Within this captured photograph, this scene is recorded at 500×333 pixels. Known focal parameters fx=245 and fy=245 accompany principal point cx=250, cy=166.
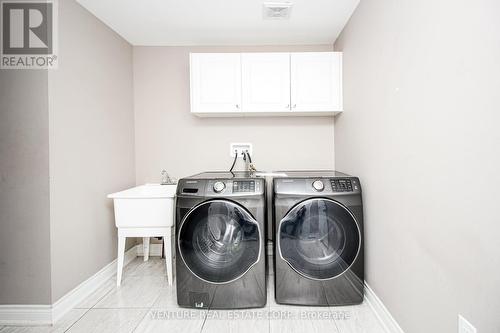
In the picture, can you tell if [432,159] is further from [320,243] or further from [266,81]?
[266,81]

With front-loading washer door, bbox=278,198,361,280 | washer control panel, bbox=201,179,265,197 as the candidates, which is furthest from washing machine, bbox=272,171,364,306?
washer control panel, bbox=201,179,265,197

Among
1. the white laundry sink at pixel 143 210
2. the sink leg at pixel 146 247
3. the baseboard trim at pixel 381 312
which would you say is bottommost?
the baseboard trim at pixel 381 312

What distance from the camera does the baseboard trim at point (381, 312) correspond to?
138 cm

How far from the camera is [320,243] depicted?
1.65m

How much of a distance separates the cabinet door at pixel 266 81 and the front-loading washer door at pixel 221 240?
1005 mm

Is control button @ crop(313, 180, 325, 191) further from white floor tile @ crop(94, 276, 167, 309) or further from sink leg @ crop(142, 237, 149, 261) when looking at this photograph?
sink leg @ crop(142, 237, 149, 261)

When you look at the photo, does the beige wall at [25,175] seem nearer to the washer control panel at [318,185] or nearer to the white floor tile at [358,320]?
the washer control panel at [318,185]

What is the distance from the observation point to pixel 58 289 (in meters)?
1.60

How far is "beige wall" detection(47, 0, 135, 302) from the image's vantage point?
1.60 m

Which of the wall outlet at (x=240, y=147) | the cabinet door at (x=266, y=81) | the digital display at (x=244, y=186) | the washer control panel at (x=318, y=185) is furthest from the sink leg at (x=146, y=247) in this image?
the washer control panel at (x=318, y=185)

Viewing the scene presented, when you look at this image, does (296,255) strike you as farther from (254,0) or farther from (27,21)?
(27,21)

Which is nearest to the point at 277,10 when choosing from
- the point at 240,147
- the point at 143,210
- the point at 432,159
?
the point at 240,147

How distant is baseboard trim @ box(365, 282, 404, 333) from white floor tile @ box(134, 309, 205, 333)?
111cm

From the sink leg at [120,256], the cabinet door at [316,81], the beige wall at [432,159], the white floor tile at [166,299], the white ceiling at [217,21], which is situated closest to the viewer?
the beige wall at [432,159]
